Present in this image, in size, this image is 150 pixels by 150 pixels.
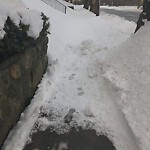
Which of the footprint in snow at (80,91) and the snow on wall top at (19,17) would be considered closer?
the snow on wall top at (19,17)

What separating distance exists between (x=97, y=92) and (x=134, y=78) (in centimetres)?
108

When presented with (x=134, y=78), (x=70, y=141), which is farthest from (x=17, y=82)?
(x=134, y=78)

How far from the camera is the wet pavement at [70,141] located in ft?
20.8

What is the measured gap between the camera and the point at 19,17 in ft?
22.8

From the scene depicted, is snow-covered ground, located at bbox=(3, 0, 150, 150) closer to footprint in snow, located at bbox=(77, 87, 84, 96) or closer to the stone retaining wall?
footprint in snow, located at bbox=(77, 87, 84, 96)

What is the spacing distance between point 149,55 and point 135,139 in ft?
9.87

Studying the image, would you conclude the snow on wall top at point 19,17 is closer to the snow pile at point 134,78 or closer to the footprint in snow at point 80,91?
the footprint in snow at point 80,91

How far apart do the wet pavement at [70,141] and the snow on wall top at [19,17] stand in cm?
228

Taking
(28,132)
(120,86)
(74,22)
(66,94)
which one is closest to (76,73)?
(66,94)

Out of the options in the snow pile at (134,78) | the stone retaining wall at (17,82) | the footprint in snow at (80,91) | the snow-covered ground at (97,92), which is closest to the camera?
the stone retaining wall at (17,82)

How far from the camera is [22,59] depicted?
7.21 m

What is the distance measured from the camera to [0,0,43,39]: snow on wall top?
6472 millimetres

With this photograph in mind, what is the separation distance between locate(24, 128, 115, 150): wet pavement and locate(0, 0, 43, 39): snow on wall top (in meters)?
2.28

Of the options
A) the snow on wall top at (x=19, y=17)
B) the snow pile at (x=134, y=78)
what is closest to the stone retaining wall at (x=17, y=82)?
the snow on wall top at (x=19, y=17)
